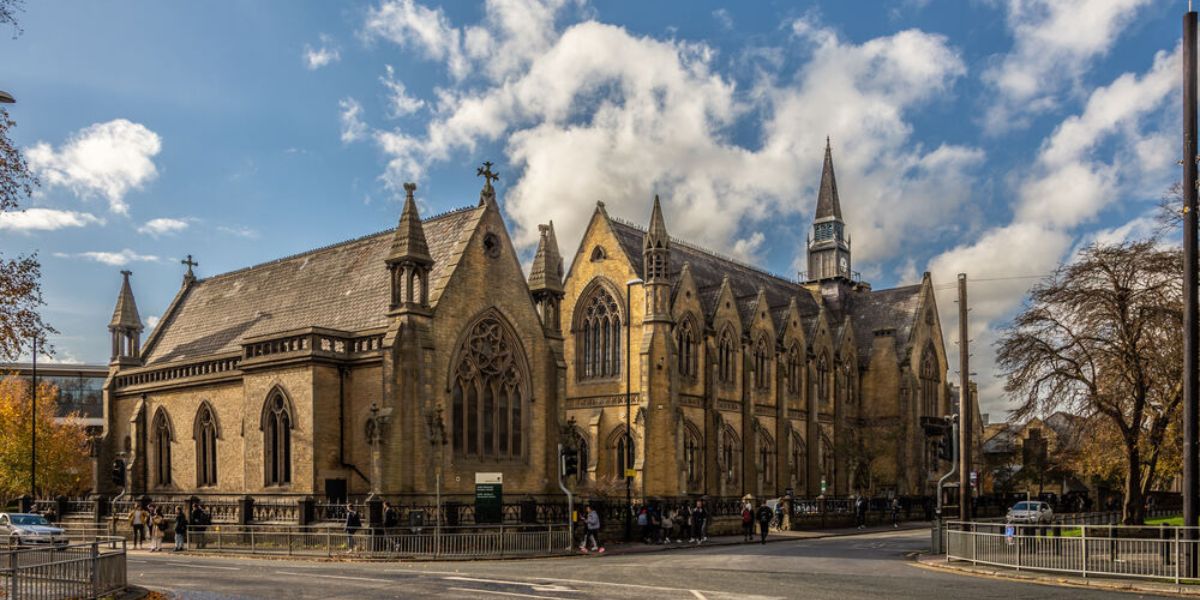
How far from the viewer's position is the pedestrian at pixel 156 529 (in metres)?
33.7

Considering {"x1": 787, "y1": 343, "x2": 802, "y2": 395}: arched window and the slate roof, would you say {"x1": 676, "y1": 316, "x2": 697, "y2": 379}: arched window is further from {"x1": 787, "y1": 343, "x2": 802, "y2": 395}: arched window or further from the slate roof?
the slate roof

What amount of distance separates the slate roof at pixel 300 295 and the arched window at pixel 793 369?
86.6ft

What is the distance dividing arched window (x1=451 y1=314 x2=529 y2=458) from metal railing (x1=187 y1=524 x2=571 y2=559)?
5.14m

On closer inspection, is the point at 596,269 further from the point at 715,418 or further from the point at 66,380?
the point at 66,380

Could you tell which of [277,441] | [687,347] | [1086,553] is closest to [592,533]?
[277,441]

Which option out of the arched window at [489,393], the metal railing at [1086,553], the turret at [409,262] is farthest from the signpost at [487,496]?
the metal railing at [1086,553]

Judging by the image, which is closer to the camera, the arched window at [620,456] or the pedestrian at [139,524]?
the pedestrian at [139,524]

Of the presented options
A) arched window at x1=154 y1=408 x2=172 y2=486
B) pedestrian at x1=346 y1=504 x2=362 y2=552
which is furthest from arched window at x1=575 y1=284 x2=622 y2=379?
pedestrian at x1=346 y1=504 x2=362 y2=552

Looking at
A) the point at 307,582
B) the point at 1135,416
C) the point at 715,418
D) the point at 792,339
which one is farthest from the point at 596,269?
the point at 307,582

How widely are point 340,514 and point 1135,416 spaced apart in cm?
2349

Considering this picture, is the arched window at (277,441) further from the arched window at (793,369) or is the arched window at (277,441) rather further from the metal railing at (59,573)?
the arched window at (793,369)

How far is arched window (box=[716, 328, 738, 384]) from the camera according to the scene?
174ft

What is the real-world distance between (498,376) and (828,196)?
49098mm

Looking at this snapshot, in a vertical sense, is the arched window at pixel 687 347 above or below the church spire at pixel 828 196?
below
